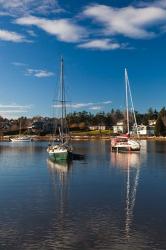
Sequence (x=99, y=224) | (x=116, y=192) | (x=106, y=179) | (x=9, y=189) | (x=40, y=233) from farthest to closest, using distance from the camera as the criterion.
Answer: (x=106, y=179) → (x=9, y=189) → (x=116, y=192) → (x=99, y=224) → (x=40, y=233)

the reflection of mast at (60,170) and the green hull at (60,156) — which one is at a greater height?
the green hull at (60,156)

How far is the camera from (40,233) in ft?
84.9

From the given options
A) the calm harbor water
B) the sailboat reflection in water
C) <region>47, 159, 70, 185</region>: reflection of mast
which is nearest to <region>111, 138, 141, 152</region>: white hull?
<region>47, 159, 70, 185</region>: reflection of mast

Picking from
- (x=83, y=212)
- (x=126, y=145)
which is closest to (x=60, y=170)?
(x=83, y=212)

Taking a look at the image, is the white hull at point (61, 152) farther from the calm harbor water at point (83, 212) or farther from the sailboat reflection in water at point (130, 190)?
A: the calm harbor water at point (83, 212)

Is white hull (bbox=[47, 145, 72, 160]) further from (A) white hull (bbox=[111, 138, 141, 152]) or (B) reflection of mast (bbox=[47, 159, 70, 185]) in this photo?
(A) white hull (bbox=[111, 138, 141, 152])

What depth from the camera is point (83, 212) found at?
102 ft

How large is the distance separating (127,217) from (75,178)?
22.8m

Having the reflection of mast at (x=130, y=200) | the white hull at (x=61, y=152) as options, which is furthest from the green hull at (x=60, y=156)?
the reflection of mast at (x=130, y=200)

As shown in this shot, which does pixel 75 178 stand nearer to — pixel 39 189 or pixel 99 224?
pixel 39 189

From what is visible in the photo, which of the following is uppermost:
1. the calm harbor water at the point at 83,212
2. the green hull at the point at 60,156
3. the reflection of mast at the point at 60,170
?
the green hull at the point at 60,156

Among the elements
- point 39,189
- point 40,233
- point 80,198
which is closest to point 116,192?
point 80,198

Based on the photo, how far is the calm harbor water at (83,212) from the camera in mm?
24156

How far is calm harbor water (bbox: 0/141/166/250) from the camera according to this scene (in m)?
24.2
